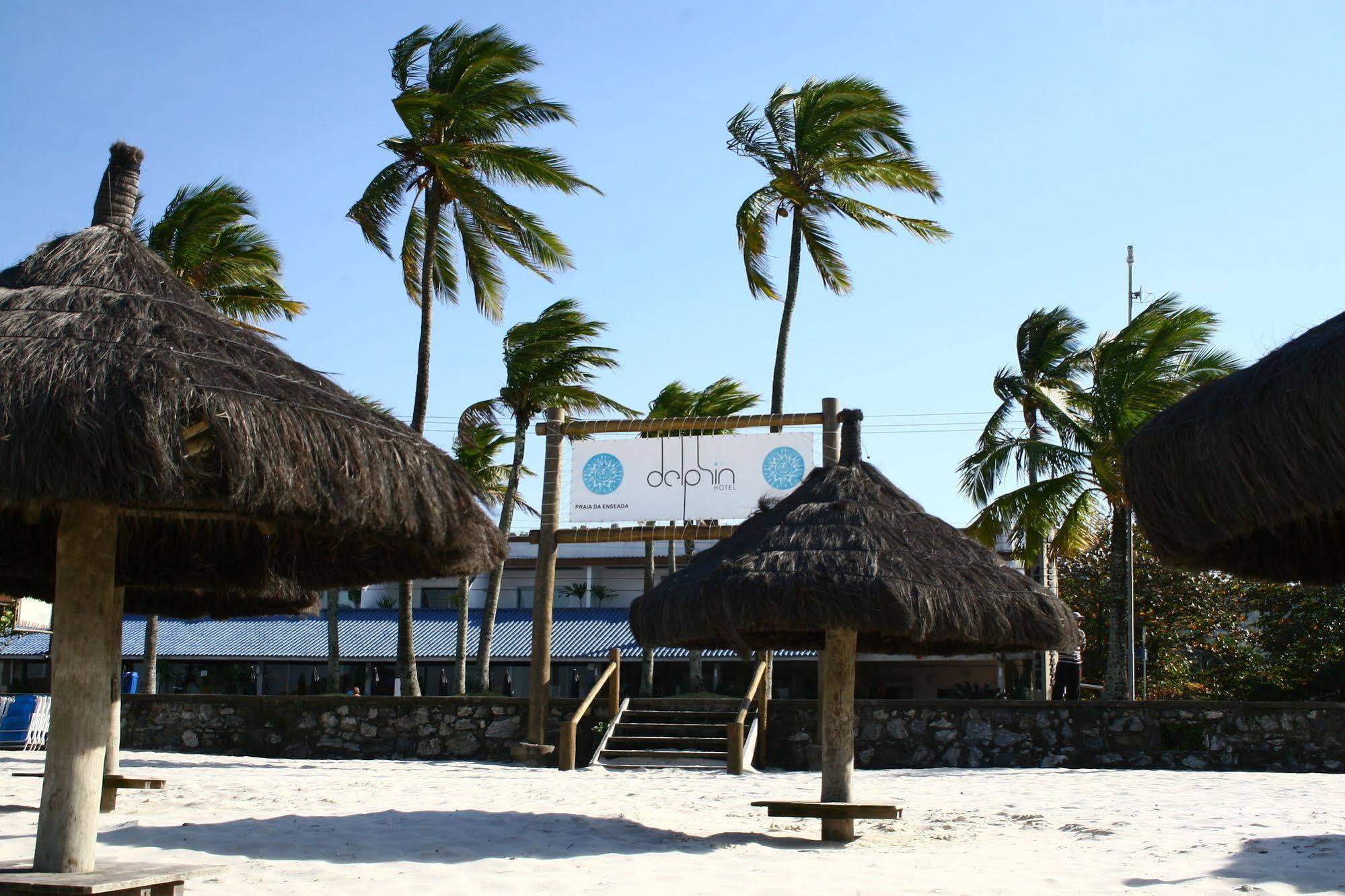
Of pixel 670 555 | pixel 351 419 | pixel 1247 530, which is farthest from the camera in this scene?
pixel 670 555

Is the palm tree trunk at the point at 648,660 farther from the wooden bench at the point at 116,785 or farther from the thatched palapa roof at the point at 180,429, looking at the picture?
the thatched palapa roof at the point at 180,429

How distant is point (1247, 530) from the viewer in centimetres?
538

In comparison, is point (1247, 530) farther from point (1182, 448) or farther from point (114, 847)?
point (114, 847)

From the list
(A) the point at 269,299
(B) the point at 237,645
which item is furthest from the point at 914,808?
(B) the point at 237,645

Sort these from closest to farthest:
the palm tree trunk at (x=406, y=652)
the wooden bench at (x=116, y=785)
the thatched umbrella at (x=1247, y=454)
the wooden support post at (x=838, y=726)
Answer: the thatched umbrella at (x=1247, y=454) < the wooden support post at (x=838, y=726) < the wooden bench at (x=116, y=785) < the palm tree trunk at (x=406, y=652)

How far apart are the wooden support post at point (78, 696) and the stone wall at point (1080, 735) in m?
10.4

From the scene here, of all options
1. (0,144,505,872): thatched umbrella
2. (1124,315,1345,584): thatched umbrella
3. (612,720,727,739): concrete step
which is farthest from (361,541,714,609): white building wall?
(1124,315,1345,584): thatched umbrella

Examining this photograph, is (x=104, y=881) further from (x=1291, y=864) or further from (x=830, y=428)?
(x=830, y=428)

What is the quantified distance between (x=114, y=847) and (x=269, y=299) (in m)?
15.5

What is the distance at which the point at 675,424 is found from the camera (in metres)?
16.4

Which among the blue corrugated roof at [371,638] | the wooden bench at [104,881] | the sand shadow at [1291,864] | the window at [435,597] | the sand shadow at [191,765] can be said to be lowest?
the sand shadow at [191,765]

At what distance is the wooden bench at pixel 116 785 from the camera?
32.7 ft

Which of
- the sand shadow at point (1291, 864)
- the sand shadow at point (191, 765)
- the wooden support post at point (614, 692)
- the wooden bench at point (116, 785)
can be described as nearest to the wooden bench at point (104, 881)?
the wooden bench at point (116, 785)

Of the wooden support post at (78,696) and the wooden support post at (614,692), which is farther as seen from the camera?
the wooden support post at (614,692)
